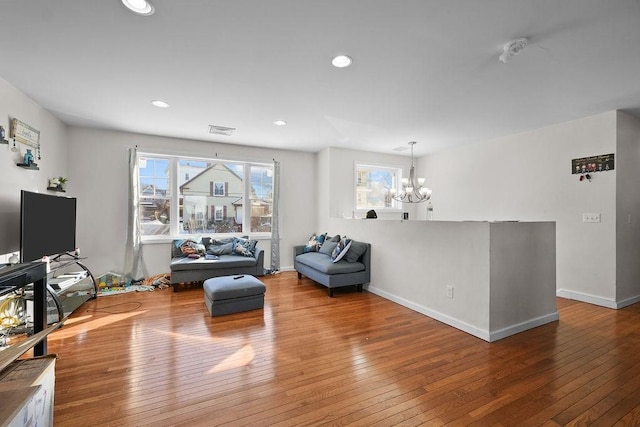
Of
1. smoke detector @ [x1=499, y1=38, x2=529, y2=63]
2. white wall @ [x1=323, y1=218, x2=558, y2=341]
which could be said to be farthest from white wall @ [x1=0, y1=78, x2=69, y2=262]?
smoke detector @ [x1=499, y1=38, x2=529, y2=63]

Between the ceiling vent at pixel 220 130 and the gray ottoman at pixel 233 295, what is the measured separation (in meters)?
2.44

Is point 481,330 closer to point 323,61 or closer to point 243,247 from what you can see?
point 323,61

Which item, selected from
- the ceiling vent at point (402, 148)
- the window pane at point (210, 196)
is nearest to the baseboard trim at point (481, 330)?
the ceiling vent at point (402, 148)

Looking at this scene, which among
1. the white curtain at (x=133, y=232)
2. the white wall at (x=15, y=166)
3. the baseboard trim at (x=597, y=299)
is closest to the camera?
the white wall at (x=15, y=166)

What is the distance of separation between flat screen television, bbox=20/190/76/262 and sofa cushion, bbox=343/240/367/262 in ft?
12.3

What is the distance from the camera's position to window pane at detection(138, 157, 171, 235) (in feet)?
16.5

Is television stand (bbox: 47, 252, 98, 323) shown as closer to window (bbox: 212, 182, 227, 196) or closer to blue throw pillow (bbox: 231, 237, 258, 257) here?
blue throw pillow (bbox: 231, 237, 258, 257)

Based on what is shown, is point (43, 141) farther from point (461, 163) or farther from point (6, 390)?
point (461, 163)

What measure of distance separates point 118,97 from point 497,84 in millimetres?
4344

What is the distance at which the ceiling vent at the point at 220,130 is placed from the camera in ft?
14.8

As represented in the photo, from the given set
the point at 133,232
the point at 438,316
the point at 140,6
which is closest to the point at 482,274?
the point at 438,316

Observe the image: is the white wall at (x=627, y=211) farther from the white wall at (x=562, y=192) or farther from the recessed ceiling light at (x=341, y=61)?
the recessed ceiling light at (x=341, y=61)

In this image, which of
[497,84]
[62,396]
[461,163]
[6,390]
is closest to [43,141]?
[62,396]

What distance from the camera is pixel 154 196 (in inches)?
200
